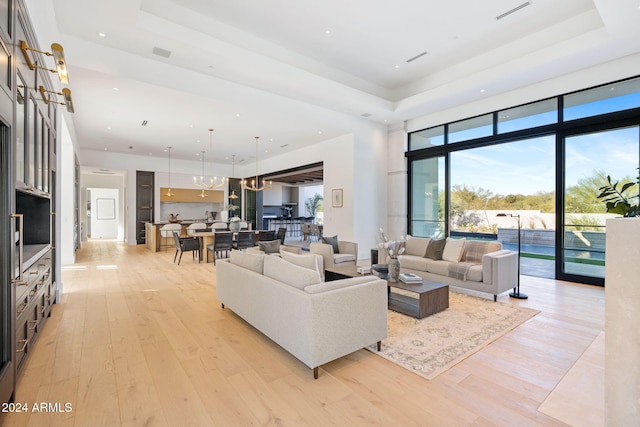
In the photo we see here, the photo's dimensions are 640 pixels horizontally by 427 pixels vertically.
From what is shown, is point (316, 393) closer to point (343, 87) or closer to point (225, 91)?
point (225, 91)

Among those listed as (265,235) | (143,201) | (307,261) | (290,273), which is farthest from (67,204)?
(290,273)

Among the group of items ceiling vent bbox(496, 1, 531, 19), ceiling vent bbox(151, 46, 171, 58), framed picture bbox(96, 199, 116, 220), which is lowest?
framed picture bbox(96, 199, 116, 220)

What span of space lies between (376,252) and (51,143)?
210 inches

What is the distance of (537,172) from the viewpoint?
22.0 feet

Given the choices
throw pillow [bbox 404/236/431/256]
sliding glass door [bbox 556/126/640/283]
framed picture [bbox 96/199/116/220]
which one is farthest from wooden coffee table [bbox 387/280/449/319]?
framed picture [bbox 96/199/116/220]

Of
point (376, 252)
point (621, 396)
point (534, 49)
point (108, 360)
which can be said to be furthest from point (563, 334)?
point (534, 49)

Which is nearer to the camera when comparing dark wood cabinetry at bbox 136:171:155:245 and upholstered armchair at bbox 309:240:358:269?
upholstered armchair at bbox 309:240:358:269

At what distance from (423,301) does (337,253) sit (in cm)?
257

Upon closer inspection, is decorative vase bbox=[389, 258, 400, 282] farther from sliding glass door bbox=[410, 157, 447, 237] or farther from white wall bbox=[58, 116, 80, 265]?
white wall bbox=[58, 116, 80, 265]

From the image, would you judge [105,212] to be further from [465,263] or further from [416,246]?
[465,263]

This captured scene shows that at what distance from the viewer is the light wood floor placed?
76.2 inches

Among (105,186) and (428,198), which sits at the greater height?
(105,186)

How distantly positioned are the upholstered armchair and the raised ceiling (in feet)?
10.1

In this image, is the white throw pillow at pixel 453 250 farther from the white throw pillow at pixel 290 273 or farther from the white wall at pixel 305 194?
the white wall at pixel 305 194
